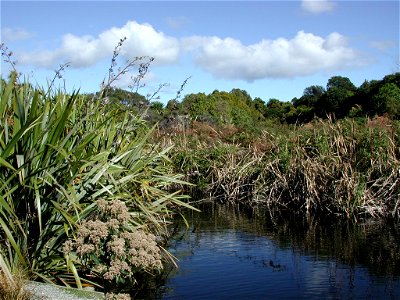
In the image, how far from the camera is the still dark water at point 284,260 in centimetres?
912

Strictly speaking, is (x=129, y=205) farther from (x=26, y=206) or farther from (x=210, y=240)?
(x=210, y=240)

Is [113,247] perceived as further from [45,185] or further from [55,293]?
[45,185]

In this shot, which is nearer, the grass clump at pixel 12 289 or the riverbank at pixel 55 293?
the grass clump at pixel 12 289

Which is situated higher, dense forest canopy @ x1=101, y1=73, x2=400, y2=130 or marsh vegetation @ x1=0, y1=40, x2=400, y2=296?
dense forest canopy @ x1=101, y1=73, x2=400, y2=130

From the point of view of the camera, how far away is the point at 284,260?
11.2 metres

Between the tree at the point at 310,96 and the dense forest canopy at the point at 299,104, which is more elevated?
the tree at the point at 310,96

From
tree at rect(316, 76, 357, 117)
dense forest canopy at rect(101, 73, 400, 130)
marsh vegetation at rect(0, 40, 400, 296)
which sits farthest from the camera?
tree at rect(316, 76, 357, 117)

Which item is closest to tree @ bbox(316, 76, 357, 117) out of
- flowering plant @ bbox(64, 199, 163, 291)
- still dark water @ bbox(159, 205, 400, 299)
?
still dark water @ bbox(159, 205, 400, 299)

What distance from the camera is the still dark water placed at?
9125 mm

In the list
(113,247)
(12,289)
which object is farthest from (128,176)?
(12,289)

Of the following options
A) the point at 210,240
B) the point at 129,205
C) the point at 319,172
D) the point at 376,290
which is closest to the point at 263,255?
the point at 210,240

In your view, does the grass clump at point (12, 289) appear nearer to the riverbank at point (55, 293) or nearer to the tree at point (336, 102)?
the riverbank at point (55, 293)

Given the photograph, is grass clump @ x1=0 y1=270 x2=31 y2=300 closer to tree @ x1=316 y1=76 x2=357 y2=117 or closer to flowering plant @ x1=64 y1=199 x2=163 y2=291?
flowering plant @ x1=64 y1=199 x2=163 y2=291

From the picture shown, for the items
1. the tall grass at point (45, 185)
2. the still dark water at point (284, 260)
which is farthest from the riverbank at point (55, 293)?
the still dark water at point (284, 260)
